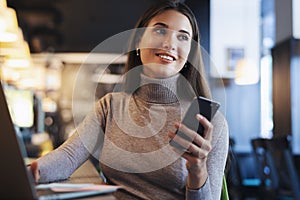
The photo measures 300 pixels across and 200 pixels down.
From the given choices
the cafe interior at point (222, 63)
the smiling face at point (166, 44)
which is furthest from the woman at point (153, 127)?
the cafe interior at point (222, 63)

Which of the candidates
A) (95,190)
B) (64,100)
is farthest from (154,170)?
(64,100)

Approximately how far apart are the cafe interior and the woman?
353cm

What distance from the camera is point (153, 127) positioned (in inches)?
48.1

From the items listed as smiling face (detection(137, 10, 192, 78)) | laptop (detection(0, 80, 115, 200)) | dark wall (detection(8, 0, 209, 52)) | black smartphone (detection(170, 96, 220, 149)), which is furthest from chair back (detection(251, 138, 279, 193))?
laptop (detection(0, 80, 115, 200))

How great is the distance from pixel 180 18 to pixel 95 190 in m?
0.55

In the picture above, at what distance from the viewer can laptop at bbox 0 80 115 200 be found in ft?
2.29

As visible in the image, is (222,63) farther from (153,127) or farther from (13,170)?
(13,170)

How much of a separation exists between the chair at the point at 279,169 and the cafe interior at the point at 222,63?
90 millimetres

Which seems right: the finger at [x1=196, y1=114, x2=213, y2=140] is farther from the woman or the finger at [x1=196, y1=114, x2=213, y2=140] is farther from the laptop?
the laptop

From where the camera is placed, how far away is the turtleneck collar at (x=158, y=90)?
4.09 ft

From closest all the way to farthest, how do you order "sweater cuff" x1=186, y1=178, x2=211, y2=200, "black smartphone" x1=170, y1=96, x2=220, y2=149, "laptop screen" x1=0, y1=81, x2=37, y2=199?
"laptop screen" x1=0, y1=81, x2=37, y2=199
"black smartphone" x1=170, y1=96, x2=220, y2=149
"sweater cuff" x1=186, y1=178, x2=211, y2=200

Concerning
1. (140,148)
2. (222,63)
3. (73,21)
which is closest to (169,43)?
(140,148)

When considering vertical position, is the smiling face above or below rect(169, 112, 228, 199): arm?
above

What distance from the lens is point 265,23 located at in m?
7.32
